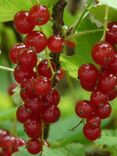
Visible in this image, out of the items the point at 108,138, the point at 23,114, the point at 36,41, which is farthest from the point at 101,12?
the point at 108,138

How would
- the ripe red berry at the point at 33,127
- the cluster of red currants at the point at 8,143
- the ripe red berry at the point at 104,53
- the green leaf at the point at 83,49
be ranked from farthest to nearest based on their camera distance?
the cluster of red currants at the point at 8,143 < the green leaf at the point at 83,49 < the ripe red berry at the point at 33,127 < the ripe red berry at the point at 104,53

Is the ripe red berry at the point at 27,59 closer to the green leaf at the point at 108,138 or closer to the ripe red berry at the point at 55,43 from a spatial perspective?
the ripe red berry at the point at 55,43

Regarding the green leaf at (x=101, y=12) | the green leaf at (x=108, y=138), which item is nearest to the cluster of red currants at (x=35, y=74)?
the green leaf at (x=101, y=12)

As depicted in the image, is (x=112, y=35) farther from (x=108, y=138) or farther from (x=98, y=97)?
(x=108, y=138)

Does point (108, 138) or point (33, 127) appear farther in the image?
point (108, 138)

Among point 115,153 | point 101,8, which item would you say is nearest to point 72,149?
point 115,153

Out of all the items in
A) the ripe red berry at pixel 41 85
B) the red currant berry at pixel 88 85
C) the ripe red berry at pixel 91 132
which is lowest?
the ripe red berry at pixel 91 132
